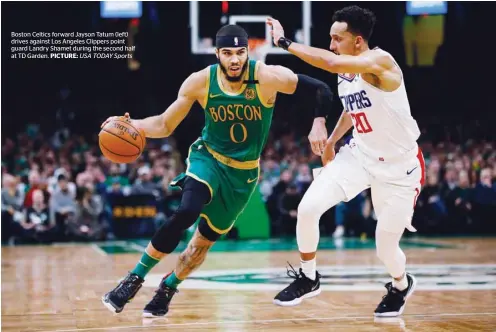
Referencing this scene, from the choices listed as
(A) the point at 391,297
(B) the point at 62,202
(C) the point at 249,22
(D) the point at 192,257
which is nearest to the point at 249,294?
(D) the point at 192,257

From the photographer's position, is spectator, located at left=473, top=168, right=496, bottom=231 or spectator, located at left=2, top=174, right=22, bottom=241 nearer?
spectator, located at left=2, top=174, right=22, bottom=241

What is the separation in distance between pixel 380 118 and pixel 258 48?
8738 mm

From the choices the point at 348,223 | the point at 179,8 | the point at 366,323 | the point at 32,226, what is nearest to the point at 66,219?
the point at 32,226

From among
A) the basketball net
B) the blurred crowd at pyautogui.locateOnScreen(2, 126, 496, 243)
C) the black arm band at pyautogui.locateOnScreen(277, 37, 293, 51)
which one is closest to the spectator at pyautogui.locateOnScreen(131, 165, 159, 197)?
the blurred crowd at pyautogui.locateOnScreen(2, 126, 496, 243)

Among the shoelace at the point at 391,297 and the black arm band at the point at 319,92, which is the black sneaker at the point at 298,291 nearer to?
the shoelace at the point at 391,297

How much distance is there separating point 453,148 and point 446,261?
6956mm

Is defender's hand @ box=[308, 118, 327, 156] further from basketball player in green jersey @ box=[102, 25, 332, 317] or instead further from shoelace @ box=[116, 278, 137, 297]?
shoelace @ box=[116, 278, 137, 297]

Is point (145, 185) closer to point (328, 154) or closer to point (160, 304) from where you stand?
point (160, 304)

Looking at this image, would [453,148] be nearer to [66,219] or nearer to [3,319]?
[66,219]

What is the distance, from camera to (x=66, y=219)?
15.3 metres

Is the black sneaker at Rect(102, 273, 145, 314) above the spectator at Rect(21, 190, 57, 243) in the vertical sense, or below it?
above

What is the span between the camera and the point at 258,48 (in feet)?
47.6

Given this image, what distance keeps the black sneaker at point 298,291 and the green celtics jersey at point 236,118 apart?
3.08 feet

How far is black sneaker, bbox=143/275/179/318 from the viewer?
6332mm
